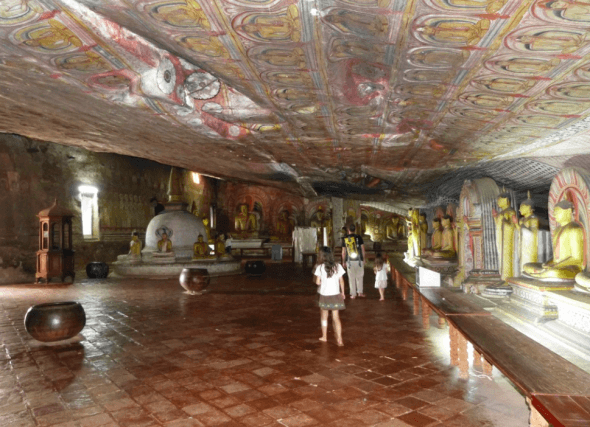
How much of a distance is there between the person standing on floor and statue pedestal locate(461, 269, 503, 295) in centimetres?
179

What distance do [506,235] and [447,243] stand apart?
2.88 metres

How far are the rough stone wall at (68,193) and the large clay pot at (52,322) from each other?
343 inches

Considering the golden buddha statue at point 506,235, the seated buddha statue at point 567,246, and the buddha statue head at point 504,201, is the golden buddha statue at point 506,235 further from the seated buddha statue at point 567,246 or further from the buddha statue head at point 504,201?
the seated buddha statue at point 567,246

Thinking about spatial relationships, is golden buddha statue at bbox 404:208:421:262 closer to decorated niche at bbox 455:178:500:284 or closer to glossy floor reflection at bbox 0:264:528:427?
decorated niche at bbox 455:178:500:284

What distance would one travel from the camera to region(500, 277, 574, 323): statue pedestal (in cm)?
504

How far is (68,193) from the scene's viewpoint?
1486 centimetres

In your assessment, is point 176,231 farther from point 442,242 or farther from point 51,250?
point 442,242

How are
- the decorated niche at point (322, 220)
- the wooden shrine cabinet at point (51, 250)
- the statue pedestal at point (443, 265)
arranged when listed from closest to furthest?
the statue pedestal at point (443, 265) → the wooden shrine cabinet at point (51, 250) → the decorated niche at point (322, 220)

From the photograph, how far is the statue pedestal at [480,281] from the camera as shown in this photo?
696cm

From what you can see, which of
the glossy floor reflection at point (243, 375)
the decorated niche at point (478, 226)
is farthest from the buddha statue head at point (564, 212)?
the decorated niche at point (478, 226)

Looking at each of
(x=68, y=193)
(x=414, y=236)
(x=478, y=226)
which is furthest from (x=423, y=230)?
(x=68, y=193)

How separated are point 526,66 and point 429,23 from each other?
985 mm

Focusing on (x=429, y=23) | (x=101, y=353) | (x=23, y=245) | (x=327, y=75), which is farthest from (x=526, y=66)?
(x=23, y=245)

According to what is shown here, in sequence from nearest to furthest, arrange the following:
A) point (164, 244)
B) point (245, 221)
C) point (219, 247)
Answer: point (164, 244) < point (219, 247) < point (245, 221)
